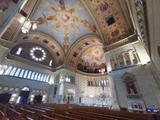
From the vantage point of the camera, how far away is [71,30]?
17.1 meters

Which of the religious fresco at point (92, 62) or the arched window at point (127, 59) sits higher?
the religious fresco at point (92, 62)

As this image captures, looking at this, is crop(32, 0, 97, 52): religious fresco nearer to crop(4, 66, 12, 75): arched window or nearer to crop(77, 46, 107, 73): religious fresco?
crop(77, 46, 107, 73): religious fresco

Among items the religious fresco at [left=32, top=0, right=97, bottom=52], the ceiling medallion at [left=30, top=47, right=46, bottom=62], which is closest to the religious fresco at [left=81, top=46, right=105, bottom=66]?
the religious fresco at [left=32, top=0, right=97, bottom=52]

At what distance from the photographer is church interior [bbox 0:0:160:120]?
329 inches

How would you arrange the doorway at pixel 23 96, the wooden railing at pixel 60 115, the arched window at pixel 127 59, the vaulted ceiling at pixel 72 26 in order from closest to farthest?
1. the wooden railing at pixel 60 115
2. the arched window at pixel 127 59
3. the vaulted ceiling at pixel 72 26
4. the doorway at pixel 23 96

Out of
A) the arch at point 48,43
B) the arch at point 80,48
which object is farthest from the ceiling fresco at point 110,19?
the arch at point 48,43

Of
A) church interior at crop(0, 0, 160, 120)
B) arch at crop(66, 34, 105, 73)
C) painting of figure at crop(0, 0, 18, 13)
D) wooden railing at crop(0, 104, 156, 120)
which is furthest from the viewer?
Result: arch at crop(66, 34, 105, 73)

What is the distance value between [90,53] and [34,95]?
14776 millimetres

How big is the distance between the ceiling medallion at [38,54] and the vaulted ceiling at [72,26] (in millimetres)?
1467

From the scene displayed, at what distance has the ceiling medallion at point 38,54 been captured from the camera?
18.3 metres

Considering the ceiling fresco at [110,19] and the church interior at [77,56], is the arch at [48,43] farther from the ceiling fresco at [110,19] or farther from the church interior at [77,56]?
the ceiling fresco at [110,19]

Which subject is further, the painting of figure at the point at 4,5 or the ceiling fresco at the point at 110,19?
the ceiling fresco at the point at 110,19

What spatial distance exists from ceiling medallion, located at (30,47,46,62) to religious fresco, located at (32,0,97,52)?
14.7 ft

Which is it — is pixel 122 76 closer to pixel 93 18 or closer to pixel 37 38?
pixel 93 18
